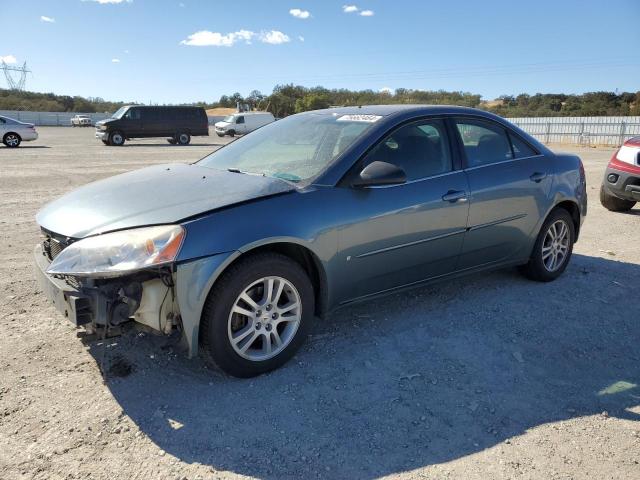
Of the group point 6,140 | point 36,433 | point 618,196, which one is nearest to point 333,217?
point 36,433

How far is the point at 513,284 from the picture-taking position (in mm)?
4902

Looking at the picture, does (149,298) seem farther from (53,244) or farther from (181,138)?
(181,138)

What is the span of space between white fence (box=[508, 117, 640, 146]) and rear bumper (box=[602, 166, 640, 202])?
25984 mm

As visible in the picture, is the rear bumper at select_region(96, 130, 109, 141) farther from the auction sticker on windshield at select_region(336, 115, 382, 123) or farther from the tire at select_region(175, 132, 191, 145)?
the auction sticker on windshield at select_region(336, 115, 382, 123)

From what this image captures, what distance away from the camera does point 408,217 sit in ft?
12.0

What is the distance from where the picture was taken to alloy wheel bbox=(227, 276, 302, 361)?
3041mm

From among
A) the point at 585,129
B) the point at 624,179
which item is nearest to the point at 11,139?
the point at 624,179

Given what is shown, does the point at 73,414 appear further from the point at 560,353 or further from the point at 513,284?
the point at 513,284

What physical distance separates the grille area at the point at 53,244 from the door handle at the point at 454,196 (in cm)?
258

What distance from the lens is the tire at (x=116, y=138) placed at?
26609mm

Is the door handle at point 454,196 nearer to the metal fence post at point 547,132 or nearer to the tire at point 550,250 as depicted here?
the tire at point 550,250

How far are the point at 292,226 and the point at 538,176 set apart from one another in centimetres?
269

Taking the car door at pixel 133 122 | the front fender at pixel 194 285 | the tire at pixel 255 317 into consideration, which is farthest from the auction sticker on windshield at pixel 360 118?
the car door at pixel 133 122

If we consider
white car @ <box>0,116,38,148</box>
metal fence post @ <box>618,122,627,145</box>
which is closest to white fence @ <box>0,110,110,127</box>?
white car @ <box>0,116,38,148</box>
